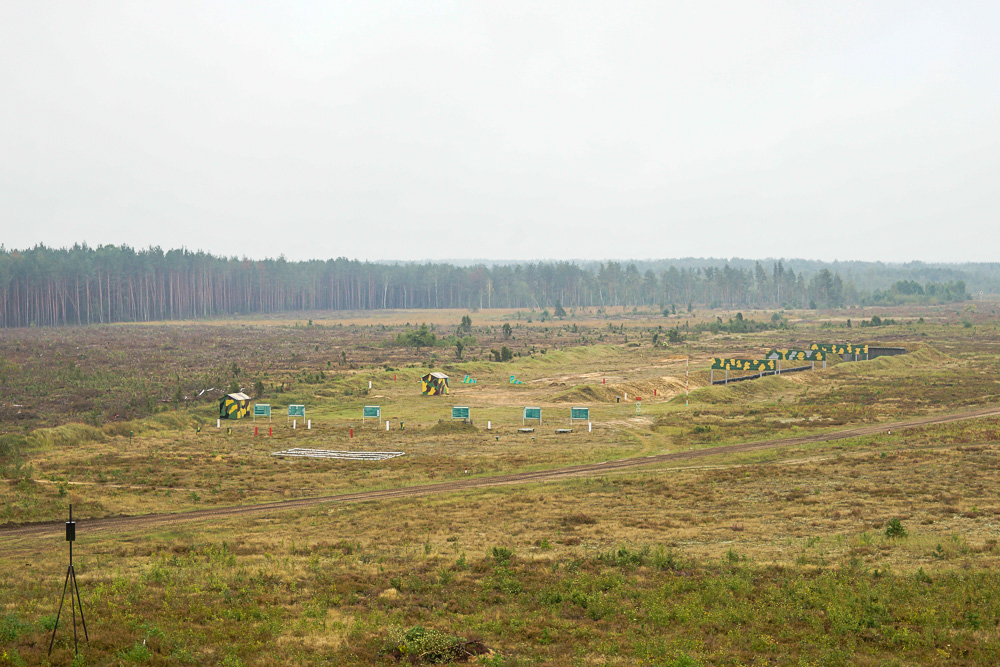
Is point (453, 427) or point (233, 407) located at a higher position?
point (233, 407)

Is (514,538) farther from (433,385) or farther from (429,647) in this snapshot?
(433,385)

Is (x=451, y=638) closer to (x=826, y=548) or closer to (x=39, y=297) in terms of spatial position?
(x=826, y=548)

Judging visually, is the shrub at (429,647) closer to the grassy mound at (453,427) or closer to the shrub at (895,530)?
the shrub at (895,530)

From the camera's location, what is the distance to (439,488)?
35000 millimetres

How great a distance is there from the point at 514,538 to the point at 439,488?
9684 mm

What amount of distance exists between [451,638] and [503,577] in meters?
5.19

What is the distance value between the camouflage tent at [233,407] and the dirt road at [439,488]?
23708mm

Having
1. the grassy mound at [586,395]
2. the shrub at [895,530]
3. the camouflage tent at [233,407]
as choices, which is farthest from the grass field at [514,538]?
the camouflage tent at [233,407]

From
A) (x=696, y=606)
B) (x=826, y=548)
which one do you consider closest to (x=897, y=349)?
(x=826, y=548)

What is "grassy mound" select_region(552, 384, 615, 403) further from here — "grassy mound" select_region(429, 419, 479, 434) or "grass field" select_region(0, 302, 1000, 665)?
"grassy mound" select_region(429, 419, 479, 434)

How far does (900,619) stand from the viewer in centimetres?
1717

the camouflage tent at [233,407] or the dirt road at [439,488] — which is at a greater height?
the camouflage tent at [233,407]

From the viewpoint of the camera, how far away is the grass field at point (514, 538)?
16469mm

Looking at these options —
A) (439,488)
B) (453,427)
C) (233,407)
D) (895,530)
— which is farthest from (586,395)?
(895,530)
